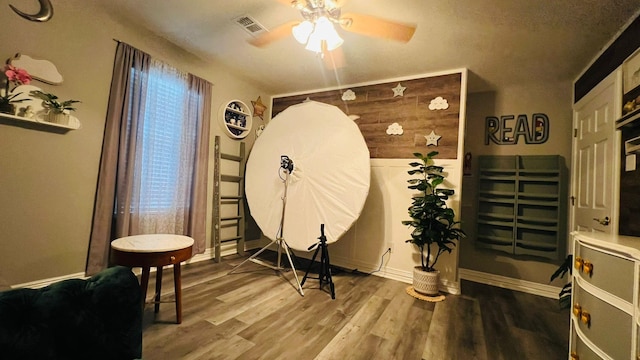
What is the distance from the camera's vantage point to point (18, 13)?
183 centimetres

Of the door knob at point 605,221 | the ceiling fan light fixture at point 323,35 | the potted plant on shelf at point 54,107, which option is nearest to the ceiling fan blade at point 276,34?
the ceiling fan light fixture at point 323,35

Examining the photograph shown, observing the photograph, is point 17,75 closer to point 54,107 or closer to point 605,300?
point 54,107

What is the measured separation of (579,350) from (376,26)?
7.45 feet

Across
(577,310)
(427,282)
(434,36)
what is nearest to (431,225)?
(427,282)

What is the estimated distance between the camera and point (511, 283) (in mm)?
2930

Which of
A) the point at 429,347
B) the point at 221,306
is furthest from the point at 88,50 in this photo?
the point at 429,347

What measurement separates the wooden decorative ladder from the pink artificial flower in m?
1.69

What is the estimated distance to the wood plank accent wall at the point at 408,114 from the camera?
110 inches

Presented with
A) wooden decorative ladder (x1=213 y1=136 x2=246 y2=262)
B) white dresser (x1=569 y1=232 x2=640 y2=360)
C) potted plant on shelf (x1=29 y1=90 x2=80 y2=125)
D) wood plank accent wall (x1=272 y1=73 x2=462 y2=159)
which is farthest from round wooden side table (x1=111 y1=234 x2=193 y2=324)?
wood plank accent wall (x1=272 y1=73 x2=462 y2=159)

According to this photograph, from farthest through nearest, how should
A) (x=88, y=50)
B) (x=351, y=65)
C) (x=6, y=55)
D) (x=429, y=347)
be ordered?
(x=351, y=65), (x=88, y=50), (x=6, y=55), (x=429, y=347)

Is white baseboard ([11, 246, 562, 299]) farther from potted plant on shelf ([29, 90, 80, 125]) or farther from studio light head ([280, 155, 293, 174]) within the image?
potted plant on shelf ([29, 90, 80, 125])

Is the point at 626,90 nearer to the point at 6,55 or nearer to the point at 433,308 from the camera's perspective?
the point at 433,308

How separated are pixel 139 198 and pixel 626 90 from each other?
424cm

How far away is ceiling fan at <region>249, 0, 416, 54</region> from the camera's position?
5.64ft
